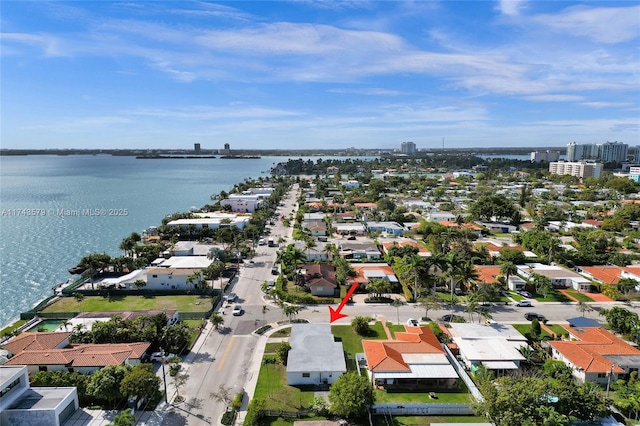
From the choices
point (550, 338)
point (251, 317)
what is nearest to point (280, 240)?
point (251, 317)

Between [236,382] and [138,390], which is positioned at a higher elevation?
[138,390]

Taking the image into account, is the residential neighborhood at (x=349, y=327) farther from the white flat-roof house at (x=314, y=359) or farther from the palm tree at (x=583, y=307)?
the palm tree at (x=583, y=307)

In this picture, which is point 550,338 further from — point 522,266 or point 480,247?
point 480,247

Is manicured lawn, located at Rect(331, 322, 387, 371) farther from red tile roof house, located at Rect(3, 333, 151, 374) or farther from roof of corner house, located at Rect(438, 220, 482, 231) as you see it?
roof of corner house, located at Rect(438, 220, 482, 231)

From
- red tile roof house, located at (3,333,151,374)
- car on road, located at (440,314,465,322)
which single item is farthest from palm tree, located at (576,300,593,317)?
red tile roof house, located at (3,333,151,374)

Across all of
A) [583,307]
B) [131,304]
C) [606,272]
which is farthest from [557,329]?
[131,304]

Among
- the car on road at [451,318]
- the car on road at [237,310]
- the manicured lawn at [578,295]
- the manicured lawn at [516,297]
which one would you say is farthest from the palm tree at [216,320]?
the manicured lawn at [578,295]

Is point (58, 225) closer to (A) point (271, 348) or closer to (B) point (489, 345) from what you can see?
(A) point (271, 348)
